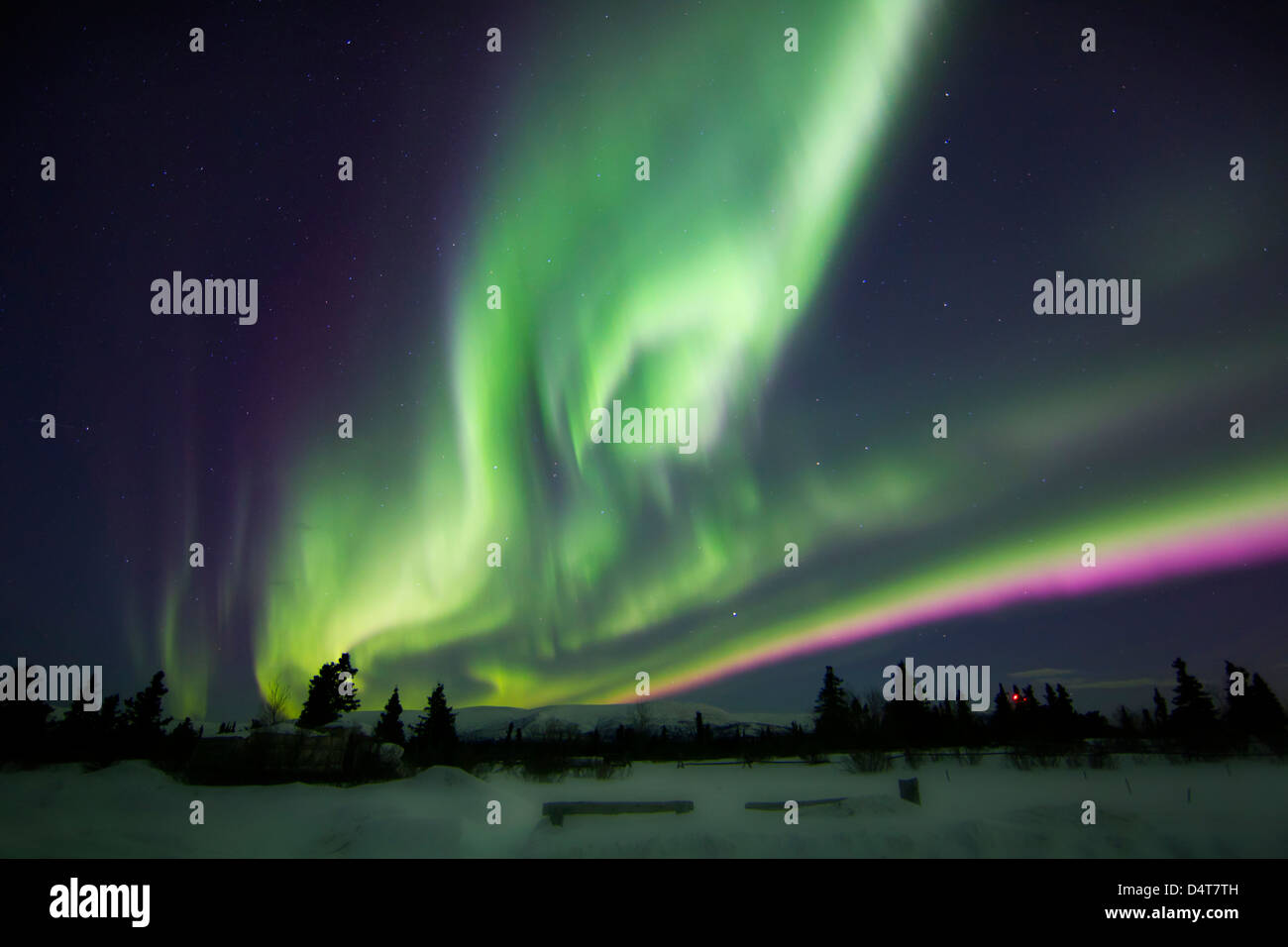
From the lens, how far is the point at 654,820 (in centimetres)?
1359

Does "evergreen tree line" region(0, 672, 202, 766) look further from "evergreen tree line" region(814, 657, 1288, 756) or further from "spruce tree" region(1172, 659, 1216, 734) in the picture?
"spruce tree" region(1172, 659, 1216, 734)

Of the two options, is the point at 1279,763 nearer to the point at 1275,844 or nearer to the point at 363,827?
the point at 1275,844

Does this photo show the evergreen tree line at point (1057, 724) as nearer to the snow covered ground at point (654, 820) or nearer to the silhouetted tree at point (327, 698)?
the snow covered ground at point (654, 820)

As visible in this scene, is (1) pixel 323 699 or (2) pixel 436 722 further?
(2) pixel 436 722

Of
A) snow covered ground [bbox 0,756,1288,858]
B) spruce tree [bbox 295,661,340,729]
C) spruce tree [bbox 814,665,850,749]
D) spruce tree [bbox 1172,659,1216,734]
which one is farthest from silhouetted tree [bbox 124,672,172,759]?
spruce tree [bbox 1172,659,1216,734]

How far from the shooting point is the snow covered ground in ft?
39.0

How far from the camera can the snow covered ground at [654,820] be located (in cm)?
1188

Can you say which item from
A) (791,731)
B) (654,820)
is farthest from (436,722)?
(654,820)

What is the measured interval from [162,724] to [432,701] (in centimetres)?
1835

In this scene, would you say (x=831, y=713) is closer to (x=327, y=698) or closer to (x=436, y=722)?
(x=436, y=722)

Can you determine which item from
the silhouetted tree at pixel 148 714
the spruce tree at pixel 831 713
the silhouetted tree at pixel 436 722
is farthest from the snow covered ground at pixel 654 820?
the silhouetted tree at pixel 436 722
